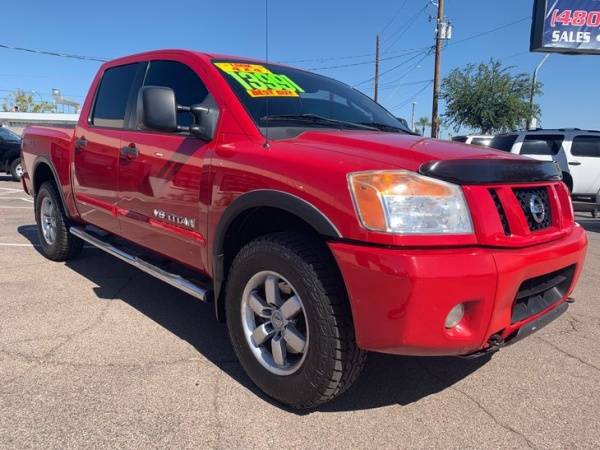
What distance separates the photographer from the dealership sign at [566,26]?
1972cm

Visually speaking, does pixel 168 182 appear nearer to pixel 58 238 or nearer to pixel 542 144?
pixel 58 238

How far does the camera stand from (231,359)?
10.3ft

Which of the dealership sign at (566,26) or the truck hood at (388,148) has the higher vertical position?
the dealership sign at (566,26)

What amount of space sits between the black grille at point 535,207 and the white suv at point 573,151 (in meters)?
9.48

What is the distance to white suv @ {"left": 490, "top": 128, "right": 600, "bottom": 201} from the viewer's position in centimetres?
1123

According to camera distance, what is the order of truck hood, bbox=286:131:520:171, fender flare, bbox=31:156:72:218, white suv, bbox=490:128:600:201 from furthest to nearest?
1. white suv, bbox=490:128:600:201
2. fender flare, bbox=31:156:72:218
3. truck hood, bbox=286:131:520:171

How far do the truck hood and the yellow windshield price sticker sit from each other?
47 centimetres

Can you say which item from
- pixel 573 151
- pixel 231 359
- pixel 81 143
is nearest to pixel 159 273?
pixel 231 359

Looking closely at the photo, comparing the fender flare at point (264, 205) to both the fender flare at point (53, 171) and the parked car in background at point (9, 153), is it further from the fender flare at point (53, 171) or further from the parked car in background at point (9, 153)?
the parked car in background at point (9, 153)

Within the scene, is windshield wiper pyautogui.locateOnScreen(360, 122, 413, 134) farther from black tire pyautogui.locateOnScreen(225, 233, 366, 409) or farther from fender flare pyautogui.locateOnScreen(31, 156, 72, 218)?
fender flare pyautogui.locateOnScreen(31, 156, 72, 218)

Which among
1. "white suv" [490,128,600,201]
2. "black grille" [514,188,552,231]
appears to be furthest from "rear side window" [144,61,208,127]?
"white suv" [490,128,600,201]

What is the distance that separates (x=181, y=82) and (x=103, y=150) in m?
1.00

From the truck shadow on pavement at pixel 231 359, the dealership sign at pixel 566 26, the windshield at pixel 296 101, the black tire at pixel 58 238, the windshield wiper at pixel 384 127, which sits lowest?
the truck shadow on pavement at pixel 231 359

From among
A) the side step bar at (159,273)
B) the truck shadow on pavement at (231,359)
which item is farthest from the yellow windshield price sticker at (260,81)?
the truck shadow on pavement at (231,359)
